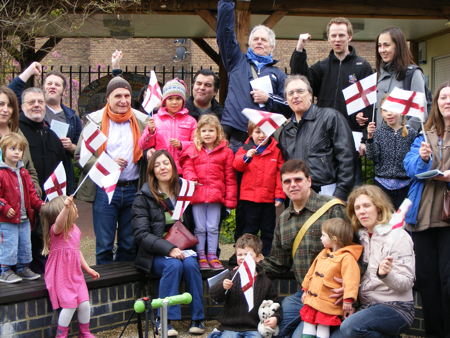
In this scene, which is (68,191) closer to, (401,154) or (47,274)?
(47,274)

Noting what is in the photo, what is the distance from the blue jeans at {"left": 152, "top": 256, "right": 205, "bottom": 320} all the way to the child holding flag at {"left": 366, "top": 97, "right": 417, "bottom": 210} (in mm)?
1713

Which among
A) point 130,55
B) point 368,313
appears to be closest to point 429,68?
point 130,55

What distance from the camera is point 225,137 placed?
6.60 m

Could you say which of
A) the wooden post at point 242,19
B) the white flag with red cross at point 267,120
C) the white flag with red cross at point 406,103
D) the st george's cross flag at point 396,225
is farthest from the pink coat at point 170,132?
the wooden post at point 242,19

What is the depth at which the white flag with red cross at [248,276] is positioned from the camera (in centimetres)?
523

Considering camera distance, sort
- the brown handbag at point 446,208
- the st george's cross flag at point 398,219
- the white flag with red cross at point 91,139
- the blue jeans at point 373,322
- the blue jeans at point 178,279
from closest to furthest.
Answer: the st george's cross flag at point 398,219, the blue jeans at point 373,322, the brown handbag at point 446,208, the blue jeans at point 178,279, the white flag with red cross at point 91,139

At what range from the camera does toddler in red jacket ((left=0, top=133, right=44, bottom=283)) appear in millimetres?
5516

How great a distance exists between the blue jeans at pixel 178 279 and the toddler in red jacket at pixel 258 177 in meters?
0.68

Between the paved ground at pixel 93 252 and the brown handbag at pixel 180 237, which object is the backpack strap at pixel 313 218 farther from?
the paved ground at pixel 93 252

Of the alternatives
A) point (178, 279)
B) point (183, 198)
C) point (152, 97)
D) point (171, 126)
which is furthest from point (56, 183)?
point (152, 97)

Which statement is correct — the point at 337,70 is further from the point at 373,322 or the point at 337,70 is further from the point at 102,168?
the point at 373,322

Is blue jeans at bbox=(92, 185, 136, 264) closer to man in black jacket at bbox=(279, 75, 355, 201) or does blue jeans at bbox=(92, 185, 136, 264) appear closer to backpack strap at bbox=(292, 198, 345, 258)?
man in black jacket at bbox=(279, 75, 355, 201)

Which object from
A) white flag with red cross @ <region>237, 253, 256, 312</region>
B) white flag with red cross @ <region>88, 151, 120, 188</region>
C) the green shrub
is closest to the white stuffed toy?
white flag with red cross @ <region>237, 253, 256, 312</region>

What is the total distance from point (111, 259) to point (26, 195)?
1.27m
